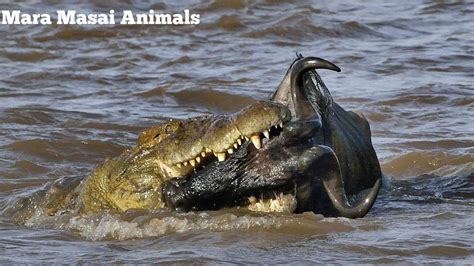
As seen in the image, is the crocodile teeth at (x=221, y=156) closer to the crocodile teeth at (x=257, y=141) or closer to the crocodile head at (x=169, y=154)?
the crocodile head at (x=169, y=154)

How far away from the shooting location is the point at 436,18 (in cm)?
1430

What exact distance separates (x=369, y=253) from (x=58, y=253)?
4.76 feet

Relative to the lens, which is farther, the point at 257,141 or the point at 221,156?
the point at 221,156

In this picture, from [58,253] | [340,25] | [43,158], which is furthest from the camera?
[340,25]

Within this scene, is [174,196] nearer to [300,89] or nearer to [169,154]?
[169,154]

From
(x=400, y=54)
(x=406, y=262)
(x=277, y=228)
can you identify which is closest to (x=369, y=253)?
(x=406, y=262)

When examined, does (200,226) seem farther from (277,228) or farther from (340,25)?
(340,25)

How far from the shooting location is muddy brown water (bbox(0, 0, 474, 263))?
556cm

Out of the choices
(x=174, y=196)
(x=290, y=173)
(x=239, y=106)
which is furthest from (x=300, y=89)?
(x=239, y=106)

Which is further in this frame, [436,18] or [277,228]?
[436,18]

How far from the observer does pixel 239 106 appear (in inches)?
396

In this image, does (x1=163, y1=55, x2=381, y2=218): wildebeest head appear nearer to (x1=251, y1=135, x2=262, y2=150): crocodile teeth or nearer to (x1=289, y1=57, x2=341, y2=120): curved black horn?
(x1=289, y1=57, x2=341, y2=120): curved black horn

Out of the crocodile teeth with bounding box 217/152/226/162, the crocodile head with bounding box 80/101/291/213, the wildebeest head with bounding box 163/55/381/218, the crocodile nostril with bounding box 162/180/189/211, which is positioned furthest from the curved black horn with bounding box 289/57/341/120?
the crocodile nostril with bounding box 162/180/189/211

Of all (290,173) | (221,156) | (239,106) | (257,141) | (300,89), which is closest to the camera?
(257,141)
